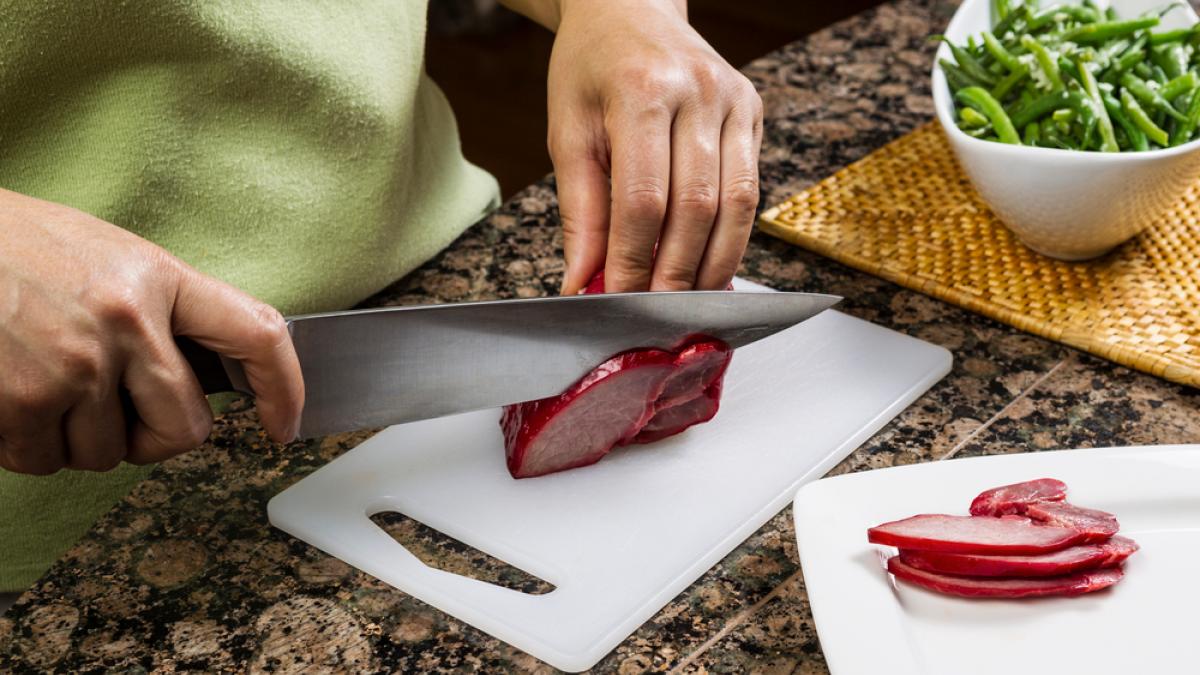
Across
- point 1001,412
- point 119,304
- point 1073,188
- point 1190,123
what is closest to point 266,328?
point 119,304

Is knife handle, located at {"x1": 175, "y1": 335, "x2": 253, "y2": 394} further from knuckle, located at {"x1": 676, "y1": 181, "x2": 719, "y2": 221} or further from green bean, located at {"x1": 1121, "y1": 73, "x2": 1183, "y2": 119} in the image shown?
green bean, located at {"x1": 1121, "y1": 73, "x2": 1183, "y2": 119}

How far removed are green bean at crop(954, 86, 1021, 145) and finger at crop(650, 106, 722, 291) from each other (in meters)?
0.50

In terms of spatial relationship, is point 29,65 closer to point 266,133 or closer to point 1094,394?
point 266,133

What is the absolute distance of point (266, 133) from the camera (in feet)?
4.84

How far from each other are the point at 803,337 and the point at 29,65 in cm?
96

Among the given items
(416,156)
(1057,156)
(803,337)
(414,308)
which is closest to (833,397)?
(803,337)

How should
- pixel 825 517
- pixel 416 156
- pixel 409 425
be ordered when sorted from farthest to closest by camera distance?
pixel 416 156 → pixel 409 425 → pixel 825 517

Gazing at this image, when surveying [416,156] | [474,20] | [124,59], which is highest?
[124,59]

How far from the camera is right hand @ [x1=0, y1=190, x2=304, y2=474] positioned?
93 centimetres

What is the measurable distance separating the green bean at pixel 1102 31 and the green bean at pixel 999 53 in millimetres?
113

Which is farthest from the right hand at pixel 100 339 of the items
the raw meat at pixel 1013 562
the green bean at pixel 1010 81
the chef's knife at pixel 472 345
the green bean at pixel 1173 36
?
the green bean at pixel 1173 36

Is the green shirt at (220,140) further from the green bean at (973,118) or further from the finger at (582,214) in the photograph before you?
the green bean at (973,118)

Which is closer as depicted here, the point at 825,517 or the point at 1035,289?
the point at 825,517

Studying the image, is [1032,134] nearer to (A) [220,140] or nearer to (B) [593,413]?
(B) [593,413]
